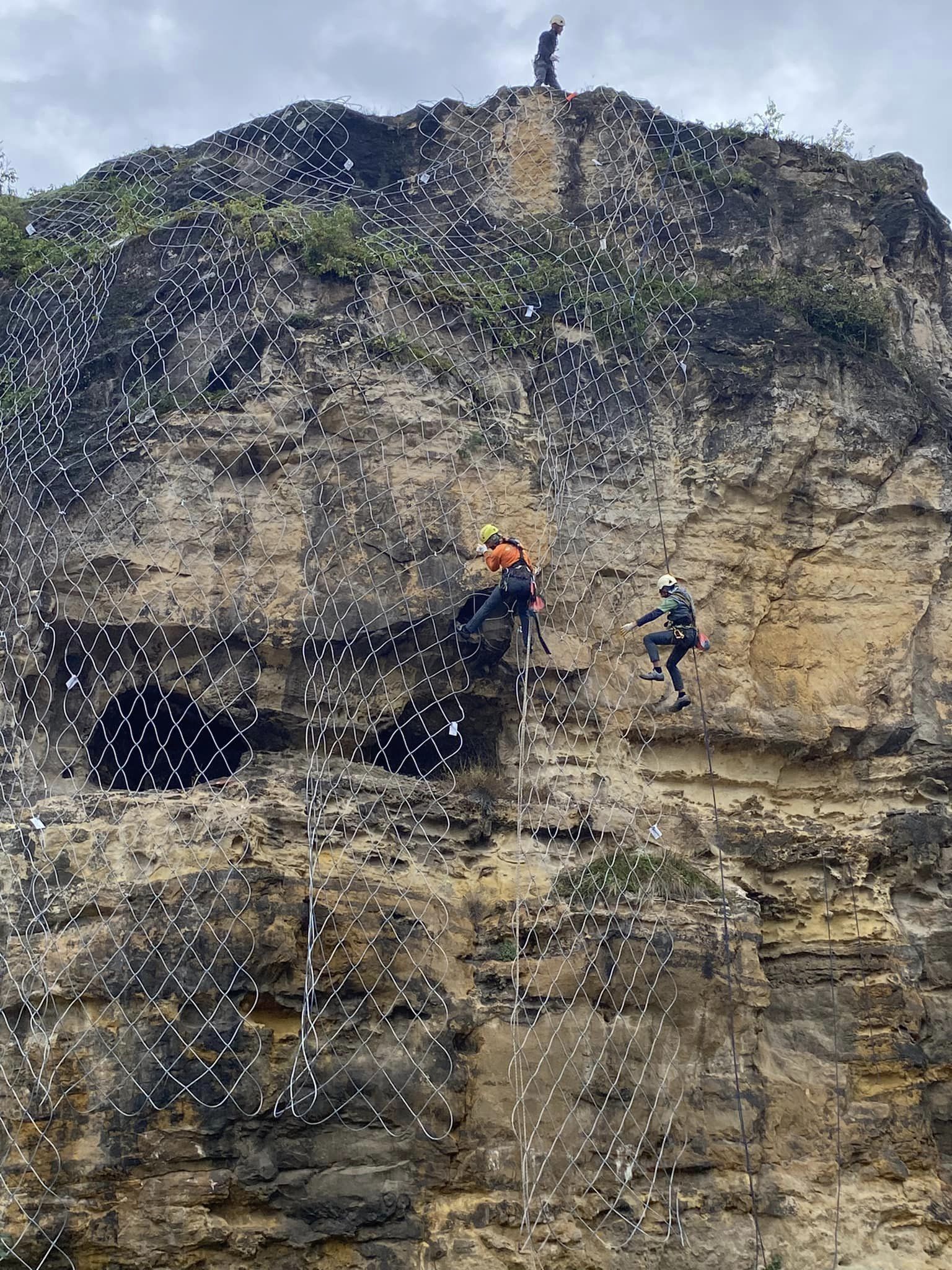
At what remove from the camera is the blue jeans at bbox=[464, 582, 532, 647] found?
744 centimetres

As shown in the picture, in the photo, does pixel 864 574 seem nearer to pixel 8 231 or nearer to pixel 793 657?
pixel 793 657

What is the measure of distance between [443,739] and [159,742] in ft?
5.25

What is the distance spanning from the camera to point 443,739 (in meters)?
7.82

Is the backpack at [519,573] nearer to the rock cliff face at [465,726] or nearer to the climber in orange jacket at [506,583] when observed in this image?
the climber in orange jacket at [506,583]

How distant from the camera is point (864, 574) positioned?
27.9ft

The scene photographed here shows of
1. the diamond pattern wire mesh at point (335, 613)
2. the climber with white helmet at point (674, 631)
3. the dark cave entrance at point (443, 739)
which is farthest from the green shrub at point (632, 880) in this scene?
the climber with white helmet at point (674, 631)

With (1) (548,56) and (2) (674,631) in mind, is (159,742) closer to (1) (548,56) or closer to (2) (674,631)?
(2) (674,631)

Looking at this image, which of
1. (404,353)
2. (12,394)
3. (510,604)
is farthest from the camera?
(12,394)

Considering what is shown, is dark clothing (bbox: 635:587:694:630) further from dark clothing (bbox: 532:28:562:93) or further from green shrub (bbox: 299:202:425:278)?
dark clothing (bbox: 532:28:562:93)

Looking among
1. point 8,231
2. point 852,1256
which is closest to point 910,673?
point 852,1256

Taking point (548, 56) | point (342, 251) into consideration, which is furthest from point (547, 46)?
point (342, 251)

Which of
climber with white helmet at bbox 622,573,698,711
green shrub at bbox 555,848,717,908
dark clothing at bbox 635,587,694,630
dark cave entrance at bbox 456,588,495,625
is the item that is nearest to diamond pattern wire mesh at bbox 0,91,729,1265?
green shrub at bbox 555,848,717,908

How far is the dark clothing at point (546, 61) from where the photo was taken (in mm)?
10891

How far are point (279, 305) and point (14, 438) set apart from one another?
6.02 feet
